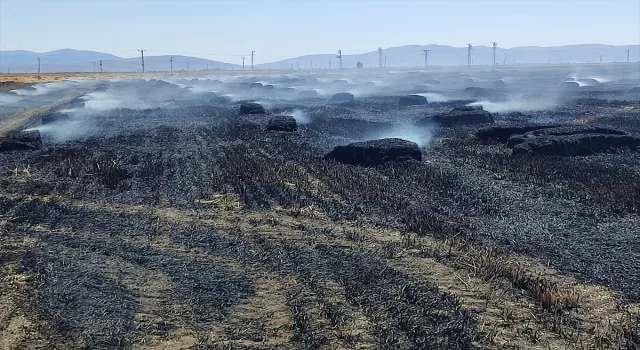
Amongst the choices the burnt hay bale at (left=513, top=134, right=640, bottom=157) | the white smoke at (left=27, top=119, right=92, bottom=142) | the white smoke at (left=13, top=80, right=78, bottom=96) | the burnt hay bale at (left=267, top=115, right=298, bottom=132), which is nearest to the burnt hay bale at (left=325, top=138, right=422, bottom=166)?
the burnt hay bale at (left=513, top=134, right=640, bottom=157)

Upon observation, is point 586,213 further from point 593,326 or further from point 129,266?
point 129,266

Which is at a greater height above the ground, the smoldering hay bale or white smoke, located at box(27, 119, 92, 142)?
the smoldering hay bale

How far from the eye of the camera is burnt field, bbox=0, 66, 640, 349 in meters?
8.02

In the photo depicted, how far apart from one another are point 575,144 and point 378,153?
785 cm

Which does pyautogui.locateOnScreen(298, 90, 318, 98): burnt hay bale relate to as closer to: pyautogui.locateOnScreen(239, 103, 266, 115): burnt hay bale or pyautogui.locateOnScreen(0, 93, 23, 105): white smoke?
pyautogui.locateOnScreen(239, 103, 266, 115): burnt hay bale

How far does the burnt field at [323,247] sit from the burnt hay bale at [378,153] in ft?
0.36

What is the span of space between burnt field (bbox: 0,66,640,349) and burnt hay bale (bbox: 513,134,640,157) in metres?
0.08

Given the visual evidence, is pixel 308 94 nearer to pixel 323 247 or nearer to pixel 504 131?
pixel 504 131

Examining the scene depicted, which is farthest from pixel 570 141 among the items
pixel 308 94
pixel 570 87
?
pixel 570 87

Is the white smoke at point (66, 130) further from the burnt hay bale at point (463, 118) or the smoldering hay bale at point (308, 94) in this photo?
the smoldering hay bale at point (308, 94)

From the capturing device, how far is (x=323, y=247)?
1161cm

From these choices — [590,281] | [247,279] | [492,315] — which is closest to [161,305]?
[247,279]

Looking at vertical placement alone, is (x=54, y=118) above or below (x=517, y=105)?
below

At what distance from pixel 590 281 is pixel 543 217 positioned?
4.33 metres
